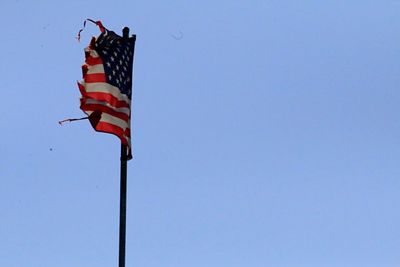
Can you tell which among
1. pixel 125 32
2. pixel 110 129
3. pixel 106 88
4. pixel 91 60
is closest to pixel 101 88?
pixel 106 88

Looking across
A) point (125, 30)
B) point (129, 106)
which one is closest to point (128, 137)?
point (129, 106)

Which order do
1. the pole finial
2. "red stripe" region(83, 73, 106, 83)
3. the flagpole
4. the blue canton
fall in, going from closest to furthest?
the flagpole → "red stripe" region(83, 73, 106, 83) → the blue canton → the pole finial

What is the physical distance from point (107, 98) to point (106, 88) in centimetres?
21

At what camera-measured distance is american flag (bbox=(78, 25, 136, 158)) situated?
2470 cm

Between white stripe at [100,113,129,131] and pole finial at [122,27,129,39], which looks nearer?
white stripe at [100,113,129,131]

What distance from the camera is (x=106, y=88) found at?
24.9 meters

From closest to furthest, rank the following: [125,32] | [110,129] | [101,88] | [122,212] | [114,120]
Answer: [122,212] < [110,129] < [101,88] < [114,120] < [125,32]

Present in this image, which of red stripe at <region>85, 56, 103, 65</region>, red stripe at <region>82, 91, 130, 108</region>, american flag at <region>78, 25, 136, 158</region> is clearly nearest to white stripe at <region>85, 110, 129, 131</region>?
american flag at <region>78, 25, 136, 158</region>

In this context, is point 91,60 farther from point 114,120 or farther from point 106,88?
point 114,120

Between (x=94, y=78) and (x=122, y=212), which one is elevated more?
(x=94, y=78)

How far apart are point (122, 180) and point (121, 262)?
66.3 inches

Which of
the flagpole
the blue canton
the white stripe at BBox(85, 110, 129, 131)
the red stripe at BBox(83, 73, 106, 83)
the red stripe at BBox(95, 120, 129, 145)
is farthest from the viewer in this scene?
the blue canton

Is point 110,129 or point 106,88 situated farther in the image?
point 106,88

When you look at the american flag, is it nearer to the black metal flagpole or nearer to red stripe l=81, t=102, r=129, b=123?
red stripe l=81, t=102, r=129, b=123
